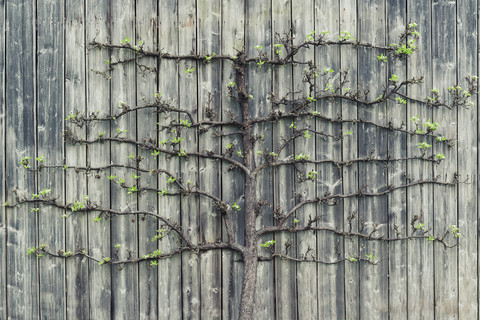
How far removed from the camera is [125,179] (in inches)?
108

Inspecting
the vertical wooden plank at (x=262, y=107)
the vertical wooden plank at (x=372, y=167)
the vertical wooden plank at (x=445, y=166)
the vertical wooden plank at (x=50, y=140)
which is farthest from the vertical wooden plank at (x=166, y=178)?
the vertical wooden plank at (x=445, y=166)

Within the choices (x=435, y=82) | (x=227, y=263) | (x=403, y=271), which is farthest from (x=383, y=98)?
(x=227, y=263)

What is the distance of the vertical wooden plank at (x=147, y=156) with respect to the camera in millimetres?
2732

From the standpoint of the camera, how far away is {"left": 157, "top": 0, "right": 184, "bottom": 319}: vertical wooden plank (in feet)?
8.98

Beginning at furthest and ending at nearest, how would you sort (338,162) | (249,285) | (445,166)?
1. (445,166)
2. (338,162)
3. (249,285)

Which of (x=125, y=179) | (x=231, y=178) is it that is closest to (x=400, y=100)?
(x=231, y=178)

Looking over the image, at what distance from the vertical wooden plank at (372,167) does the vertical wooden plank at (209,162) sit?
82 cm

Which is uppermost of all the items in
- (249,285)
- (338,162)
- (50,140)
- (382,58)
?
(382,58)

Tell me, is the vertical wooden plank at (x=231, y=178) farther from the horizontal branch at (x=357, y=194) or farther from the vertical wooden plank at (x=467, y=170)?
the vertical wooden plank at (x=467, y=170)

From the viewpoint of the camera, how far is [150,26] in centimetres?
277

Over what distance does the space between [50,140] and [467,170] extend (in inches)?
95.0

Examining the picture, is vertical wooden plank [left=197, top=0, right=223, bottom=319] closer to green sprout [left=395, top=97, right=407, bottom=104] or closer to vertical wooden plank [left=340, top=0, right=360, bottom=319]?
vertical wooden plank [left=340, top=0, right=360, bottom=319]

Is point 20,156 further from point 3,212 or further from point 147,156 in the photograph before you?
point 147,156

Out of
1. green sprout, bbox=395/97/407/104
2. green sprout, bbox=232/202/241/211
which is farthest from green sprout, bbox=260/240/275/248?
green sprout, bbox=395/97/407/104
